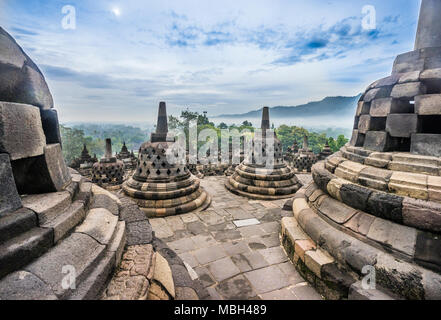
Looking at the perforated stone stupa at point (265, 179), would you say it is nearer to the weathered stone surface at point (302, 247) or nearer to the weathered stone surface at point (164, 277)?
the weathered stone surface at point (302, 247)

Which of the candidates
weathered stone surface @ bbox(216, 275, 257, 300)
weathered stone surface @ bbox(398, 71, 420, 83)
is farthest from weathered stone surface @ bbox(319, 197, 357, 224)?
weathered stone surface @ bbox(398, 71, 420, 83)

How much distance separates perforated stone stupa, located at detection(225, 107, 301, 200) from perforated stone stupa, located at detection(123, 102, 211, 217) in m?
1.58

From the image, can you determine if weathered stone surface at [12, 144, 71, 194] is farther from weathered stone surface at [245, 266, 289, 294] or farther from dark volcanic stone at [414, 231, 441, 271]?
dark volcanic stone at [414, 231, 441, 271]

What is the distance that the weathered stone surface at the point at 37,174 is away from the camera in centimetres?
186

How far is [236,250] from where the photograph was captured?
386 centimetres

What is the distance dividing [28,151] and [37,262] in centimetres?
87

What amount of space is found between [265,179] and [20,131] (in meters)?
6.42

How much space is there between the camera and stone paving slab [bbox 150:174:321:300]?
2855 mm

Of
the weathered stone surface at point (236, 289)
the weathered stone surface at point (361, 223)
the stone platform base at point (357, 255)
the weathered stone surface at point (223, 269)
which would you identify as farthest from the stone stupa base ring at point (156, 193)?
the weathered stone surface at point (361, 223)

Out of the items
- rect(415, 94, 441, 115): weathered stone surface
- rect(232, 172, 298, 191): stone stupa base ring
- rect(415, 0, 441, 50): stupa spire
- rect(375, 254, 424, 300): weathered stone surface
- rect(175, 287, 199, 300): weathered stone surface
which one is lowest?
rect(232, 172, 298, 191): stone stupa base ring

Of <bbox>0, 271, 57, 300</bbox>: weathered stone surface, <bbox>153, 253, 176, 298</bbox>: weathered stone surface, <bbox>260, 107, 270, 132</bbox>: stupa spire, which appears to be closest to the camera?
<bbox>0, 271, 57, 300</bbox>: weathered stone surface
